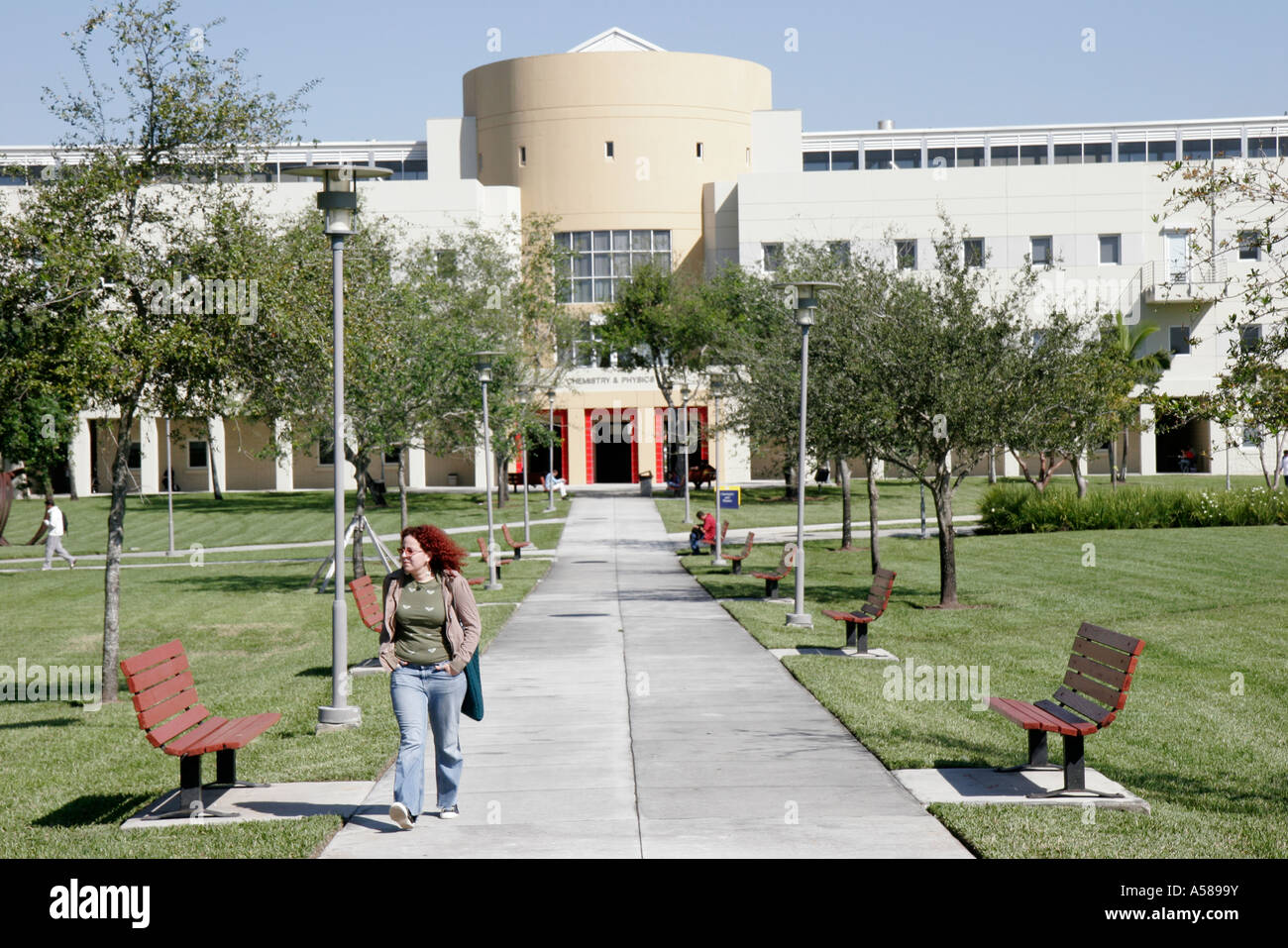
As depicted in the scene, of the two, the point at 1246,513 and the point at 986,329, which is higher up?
the point at 986,329

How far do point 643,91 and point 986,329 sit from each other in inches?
1900

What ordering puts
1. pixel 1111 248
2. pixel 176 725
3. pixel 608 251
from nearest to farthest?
pixel 176 725 < pixel 1111 248 < pixel 608 251

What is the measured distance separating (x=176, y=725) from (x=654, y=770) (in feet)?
10.5

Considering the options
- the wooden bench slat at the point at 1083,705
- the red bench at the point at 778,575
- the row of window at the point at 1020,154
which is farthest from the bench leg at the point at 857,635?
the row of window at the point at 1020,154

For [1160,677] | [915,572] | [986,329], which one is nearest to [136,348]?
[1160,677]

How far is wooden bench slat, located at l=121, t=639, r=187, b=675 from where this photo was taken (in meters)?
8.30

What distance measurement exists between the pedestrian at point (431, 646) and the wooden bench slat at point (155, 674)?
154 cm

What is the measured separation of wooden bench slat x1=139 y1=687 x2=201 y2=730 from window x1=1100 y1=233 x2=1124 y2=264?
Answer: 61.1 m

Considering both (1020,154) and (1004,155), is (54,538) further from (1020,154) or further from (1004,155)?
(1020,154)

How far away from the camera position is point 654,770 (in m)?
9.23

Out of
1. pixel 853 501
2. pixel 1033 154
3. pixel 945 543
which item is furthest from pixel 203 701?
pixel 1033 154

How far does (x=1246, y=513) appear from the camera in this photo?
3475cm
